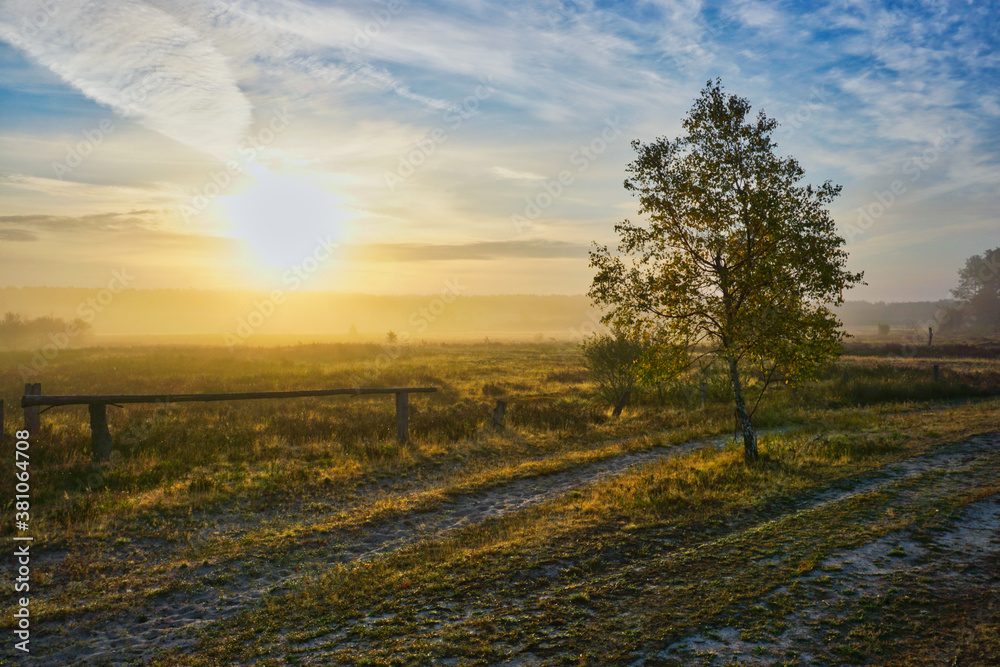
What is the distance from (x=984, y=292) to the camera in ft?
358

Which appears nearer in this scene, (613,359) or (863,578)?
(863,578)

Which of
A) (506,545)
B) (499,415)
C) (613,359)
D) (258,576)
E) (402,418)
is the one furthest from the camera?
(613,359)

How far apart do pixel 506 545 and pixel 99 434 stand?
375 inches

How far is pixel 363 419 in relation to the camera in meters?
17.2

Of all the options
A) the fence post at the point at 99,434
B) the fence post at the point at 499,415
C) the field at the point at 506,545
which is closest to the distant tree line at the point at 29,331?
the fence post at the point at 99,434

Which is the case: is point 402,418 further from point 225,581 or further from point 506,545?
point 225,581

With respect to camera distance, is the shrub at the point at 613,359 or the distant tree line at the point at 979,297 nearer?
the shrub at the point at 613,359

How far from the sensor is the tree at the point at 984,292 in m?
106

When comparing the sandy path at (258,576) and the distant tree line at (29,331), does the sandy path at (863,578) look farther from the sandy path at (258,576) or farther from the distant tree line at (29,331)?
the distant tree line at (29,331)


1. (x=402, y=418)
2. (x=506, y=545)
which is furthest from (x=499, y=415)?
(x=506, y=545)

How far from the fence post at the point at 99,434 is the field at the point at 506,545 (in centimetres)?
39

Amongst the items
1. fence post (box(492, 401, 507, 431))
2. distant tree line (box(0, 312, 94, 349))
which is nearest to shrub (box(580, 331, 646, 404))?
fence post (box(492, 401, 507, 431))

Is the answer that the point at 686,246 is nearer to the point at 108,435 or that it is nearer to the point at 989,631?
the point at 989,631

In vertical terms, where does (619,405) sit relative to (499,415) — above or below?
below
